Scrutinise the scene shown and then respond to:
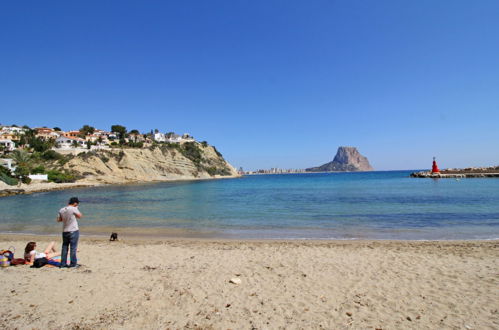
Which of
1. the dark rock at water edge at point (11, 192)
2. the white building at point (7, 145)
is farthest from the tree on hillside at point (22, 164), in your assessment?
the white building at point (7, 145)

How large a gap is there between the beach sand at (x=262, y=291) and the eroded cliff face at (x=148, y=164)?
258 ft

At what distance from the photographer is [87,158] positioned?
8319 centimetres

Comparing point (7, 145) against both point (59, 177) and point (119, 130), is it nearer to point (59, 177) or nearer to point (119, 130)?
point (59, 177)

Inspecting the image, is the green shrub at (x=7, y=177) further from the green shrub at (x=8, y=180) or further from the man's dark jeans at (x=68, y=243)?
the man's dark jeans at (x=68, y=243)

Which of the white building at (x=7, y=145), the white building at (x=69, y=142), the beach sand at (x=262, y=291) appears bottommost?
the beach sand at (x=262, y=291)

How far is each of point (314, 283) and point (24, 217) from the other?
23613 millimetres

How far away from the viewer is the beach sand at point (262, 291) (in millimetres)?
5051

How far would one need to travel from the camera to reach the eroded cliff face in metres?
80.5

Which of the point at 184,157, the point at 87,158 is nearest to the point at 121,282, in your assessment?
the point at 87,158

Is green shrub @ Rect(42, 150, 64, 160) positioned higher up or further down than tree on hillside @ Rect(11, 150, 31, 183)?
higher up

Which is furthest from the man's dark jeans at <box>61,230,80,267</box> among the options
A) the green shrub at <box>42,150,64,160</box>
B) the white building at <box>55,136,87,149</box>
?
the white building at <box>55,136,87,149</box>

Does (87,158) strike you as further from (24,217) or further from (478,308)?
(478,308)

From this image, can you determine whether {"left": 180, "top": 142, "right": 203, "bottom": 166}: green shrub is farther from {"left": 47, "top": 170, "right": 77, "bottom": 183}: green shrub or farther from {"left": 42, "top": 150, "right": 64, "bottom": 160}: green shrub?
{"left": 47, "top": 170, "right": 77, "bottom": 183}: green shrub

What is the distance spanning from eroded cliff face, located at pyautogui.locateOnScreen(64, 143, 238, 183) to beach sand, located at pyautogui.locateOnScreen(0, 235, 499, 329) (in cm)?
7849
